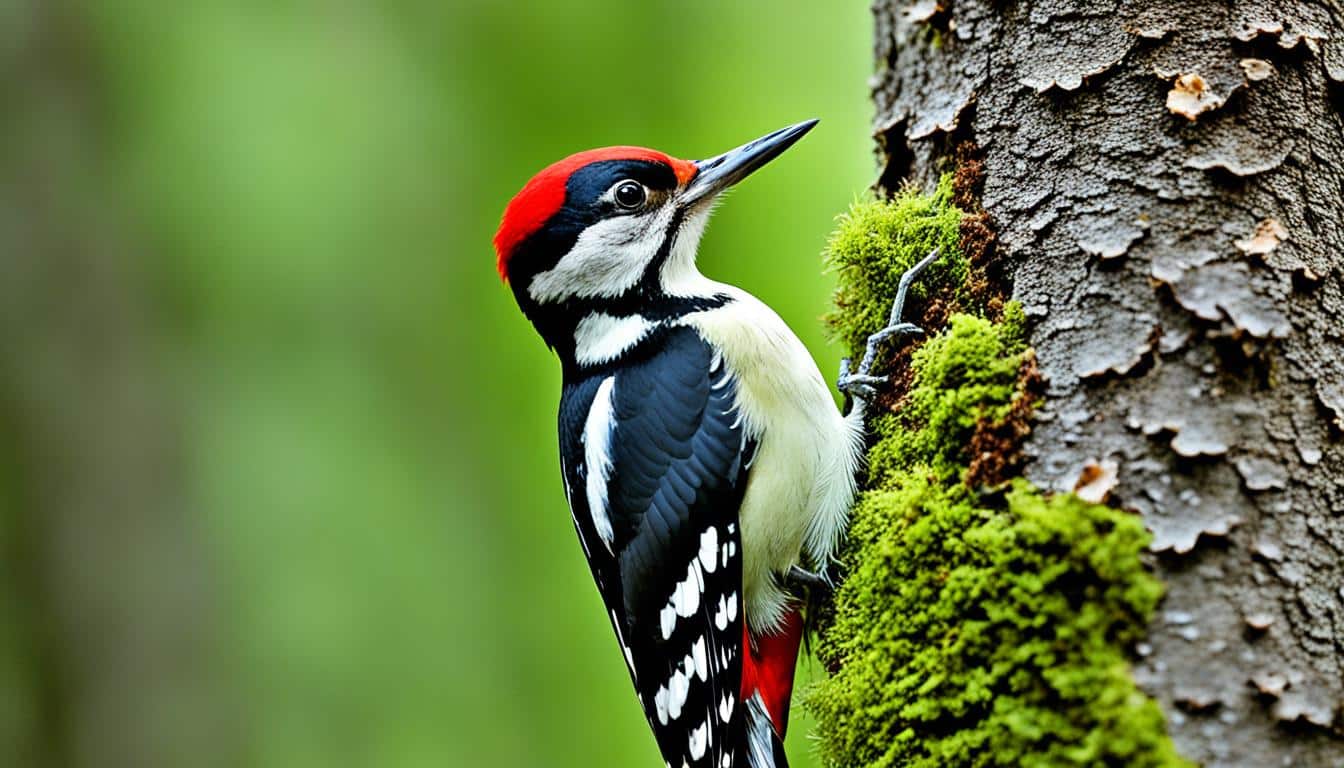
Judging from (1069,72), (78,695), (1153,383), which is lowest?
(78,695)

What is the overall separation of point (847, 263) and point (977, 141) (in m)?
0.43

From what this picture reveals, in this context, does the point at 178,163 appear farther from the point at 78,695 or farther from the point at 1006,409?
the point at 1006,409

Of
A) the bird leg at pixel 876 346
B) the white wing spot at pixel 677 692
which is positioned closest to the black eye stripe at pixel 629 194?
the bird leg at pixel 876 346

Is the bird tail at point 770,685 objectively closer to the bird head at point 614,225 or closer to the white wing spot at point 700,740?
the white wing spot at point 700,740

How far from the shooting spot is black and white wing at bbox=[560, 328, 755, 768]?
2.44m

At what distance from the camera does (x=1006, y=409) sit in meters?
1.99

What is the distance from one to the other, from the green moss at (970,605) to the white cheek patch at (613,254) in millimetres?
724

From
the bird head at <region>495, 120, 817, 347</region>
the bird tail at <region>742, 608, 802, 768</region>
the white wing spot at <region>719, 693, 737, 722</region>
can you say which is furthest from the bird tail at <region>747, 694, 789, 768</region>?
the bird head at <region>495, 120, 817, 347</region>

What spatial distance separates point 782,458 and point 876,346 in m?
0.32

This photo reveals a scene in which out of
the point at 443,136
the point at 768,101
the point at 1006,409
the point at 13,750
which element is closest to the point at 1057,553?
the point at 1006,409

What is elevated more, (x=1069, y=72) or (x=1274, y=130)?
(x=1069, y=72)

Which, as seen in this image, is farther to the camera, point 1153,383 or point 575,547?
point 575,547

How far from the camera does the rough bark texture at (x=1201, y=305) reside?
1672 mm

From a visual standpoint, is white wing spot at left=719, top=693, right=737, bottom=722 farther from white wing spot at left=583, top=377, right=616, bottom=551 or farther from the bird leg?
the bird leg
